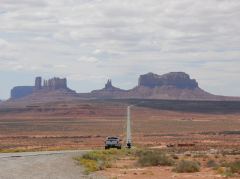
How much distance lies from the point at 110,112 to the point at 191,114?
26.7 meters

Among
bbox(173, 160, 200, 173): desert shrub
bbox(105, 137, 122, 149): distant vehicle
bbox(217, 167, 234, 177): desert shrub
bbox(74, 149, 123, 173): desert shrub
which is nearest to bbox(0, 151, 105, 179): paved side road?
bbox(74, 149, 123, 173): desert shrub

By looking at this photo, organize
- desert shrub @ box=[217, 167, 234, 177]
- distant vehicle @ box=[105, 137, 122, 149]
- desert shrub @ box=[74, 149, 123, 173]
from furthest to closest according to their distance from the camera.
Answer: distant vehicle @ box=[105, 137, 122, 149] < desert shrub @ box=[74, 149, 123, 173] < desert shrub @ box=[217, 167, 234, 177]

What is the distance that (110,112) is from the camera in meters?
195

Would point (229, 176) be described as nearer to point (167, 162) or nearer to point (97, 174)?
point (97, 174)

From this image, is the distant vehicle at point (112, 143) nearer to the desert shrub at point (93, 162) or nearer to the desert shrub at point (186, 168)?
the desert shrub at point (93, 162)

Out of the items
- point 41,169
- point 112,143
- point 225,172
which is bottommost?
point 112,143

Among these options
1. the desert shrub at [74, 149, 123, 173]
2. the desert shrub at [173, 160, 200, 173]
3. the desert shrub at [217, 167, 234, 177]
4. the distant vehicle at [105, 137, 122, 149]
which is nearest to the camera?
the desert shrub at [217, 167, 234, 177]

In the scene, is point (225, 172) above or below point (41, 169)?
above

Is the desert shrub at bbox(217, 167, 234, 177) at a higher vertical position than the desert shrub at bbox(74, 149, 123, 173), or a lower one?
higher

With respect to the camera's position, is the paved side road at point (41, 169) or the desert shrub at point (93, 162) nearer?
the paved side road at point (41, 169)

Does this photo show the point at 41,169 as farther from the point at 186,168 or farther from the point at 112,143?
the point at 112,143

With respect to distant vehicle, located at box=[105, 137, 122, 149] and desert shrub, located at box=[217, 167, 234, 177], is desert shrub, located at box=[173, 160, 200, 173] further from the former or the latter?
distant vehicle, located at box=[105, 137, 122, 149]

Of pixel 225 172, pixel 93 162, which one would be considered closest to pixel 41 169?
pixel 93 162

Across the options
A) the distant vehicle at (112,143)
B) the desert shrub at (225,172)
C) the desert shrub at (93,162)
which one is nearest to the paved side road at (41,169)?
the desert shrub at (93,162)
